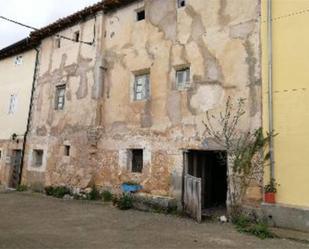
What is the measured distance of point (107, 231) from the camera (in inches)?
299

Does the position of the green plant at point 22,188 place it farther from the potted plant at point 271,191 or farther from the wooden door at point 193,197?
the potted plant at point 271,191

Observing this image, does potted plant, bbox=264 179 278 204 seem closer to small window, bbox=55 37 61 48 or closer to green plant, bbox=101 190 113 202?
green plant, bbox=101 190 113 202

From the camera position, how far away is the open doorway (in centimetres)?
1042

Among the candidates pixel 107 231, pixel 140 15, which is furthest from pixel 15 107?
pixel 107 231

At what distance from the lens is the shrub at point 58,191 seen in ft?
41.1

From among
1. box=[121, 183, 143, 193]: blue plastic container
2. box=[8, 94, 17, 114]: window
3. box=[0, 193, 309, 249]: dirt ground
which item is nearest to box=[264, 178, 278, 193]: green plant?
box=[0, 193, 309, 249]: dirt ground

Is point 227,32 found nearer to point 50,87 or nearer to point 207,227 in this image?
point 207,227

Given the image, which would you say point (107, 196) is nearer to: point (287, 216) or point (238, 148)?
point (238, 148)

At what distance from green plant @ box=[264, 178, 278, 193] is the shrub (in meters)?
7.45

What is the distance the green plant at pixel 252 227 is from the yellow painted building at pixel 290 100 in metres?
0.55

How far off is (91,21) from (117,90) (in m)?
3.45

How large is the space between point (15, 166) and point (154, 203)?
30.0 feet

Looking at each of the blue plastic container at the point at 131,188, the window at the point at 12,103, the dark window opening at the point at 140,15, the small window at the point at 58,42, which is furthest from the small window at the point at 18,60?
the blue plastic container at the point at 131,188

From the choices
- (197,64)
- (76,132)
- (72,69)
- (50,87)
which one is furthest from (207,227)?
(50,87)
